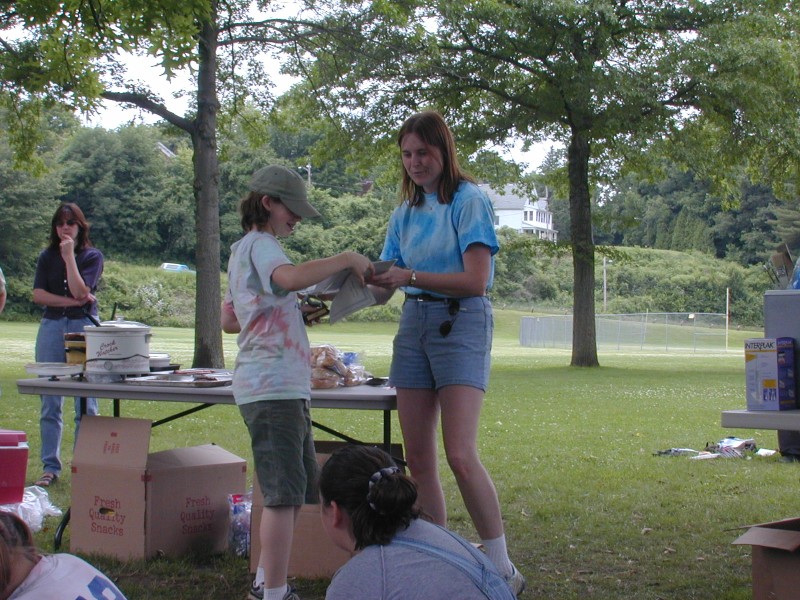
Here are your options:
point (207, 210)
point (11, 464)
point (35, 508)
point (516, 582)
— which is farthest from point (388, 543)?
point (207, 210)

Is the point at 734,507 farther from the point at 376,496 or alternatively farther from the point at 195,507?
the point at 376,496

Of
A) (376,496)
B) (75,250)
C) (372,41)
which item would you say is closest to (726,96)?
(372,41)

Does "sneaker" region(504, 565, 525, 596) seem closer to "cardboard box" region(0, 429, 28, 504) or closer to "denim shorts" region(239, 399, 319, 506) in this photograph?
"denim shorts" region(239, 399, 319, 506)

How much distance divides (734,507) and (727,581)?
1752 mm

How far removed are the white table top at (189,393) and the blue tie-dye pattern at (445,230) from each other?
52cm

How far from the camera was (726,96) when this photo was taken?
19812 millimetres

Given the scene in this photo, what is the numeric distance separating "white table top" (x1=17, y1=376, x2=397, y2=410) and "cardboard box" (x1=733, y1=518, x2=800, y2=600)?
1.41 metres

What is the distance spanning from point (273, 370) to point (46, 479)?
11.0 ft

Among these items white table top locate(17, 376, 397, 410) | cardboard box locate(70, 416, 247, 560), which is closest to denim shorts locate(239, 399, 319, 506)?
white table top locate(17, 376, 397, 410)

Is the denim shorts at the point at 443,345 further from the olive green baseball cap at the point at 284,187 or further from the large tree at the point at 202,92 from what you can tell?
the large tree at the point at 202,92

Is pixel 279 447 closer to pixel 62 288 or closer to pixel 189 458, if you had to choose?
pixel 189 458

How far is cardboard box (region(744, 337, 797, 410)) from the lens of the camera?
2.75m

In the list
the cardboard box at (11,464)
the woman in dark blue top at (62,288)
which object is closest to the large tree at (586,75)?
the woman in dark blue top at (62,288)

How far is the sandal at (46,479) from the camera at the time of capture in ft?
19.8
